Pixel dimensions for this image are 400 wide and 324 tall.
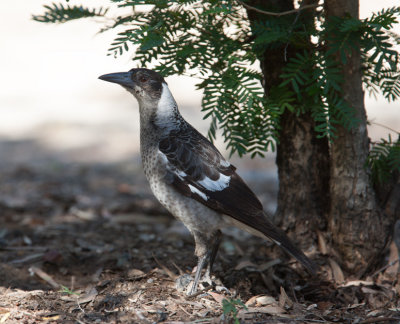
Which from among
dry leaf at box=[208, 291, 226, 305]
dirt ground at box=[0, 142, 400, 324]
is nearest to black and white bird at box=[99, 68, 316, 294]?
dry leaf at box=[208, 291, 226, 305]

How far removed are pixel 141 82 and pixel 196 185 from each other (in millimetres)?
739

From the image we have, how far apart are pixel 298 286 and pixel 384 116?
4604mm

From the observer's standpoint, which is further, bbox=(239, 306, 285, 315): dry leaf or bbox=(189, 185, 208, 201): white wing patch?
bbox=(189, 185, 208, 201): white wing patch

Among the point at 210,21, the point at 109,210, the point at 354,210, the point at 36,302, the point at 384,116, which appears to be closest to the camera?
the point at 36,302

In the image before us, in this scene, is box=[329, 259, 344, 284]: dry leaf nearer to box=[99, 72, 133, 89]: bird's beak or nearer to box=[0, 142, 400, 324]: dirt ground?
box=[0, 142, 400, 324]: dirt ground

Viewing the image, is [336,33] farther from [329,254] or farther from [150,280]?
[150,280]

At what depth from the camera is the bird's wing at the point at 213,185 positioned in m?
3.14

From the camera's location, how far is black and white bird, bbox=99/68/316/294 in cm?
315

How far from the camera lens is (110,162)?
266 inches

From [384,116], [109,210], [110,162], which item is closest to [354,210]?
[109,210]

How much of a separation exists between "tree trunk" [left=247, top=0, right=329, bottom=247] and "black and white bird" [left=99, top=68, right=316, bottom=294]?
381mm

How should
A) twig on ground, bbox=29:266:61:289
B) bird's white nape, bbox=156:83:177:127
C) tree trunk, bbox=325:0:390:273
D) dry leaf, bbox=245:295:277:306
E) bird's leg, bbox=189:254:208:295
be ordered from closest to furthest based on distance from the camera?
dry leaf, bbox=245:295:277:306, bird's leg, bbox=189:254:208:295, tree trunk, bbox=325:0:390:273, bird's white nape, bbox=156:83:177:127, twig on ground, bbox=29:266:61:289

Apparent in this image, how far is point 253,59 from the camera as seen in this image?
303 centimetres

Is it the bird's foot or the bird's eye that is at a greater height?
the bird's eye
